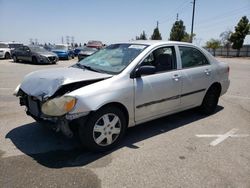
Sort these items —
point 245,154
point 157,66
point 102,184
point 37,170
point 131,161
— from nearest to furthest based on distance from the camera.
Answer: point 102,184
point 37,170
point 131,161
point 245,154
point 157,66

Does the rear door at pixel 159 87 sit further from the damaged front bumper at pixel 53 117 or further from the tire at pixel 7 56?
the tire at pixel 7 56

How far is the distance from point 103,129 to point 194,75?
2.29 m

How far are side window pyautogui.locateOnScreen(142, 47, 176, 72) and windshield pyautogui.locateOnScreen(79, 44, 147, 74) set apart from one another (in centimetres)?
25

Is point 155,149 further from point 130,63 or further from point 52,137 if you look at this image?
point 52,137

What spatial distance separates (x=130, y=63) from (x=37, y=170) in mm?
2058

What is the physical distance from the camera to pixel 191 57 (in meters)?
5.16

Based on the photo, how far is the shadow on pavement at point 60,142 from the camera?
139 inches

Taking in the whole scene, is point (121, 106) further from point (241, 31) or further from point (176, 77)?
point (241, 31)

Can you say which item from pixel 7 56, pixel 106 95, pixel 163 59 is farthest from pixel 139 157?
pixel 7 56

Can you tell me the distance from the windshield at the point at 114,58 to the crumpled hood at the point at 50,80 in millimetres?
250

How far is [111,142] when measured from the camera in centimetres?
386

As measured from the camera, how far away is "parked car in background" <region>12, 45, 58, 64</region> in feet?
60.5

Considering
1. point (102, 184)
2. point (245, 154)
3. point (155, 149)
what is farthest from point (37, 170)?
point (245, 154)

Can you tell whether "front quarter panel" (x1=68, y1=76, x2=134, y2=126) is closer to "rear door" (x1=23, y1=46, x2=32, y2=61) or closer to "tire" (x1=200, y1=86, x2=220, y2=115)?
"tire" (x1=200, y1=86, x2=220, y2=115)
